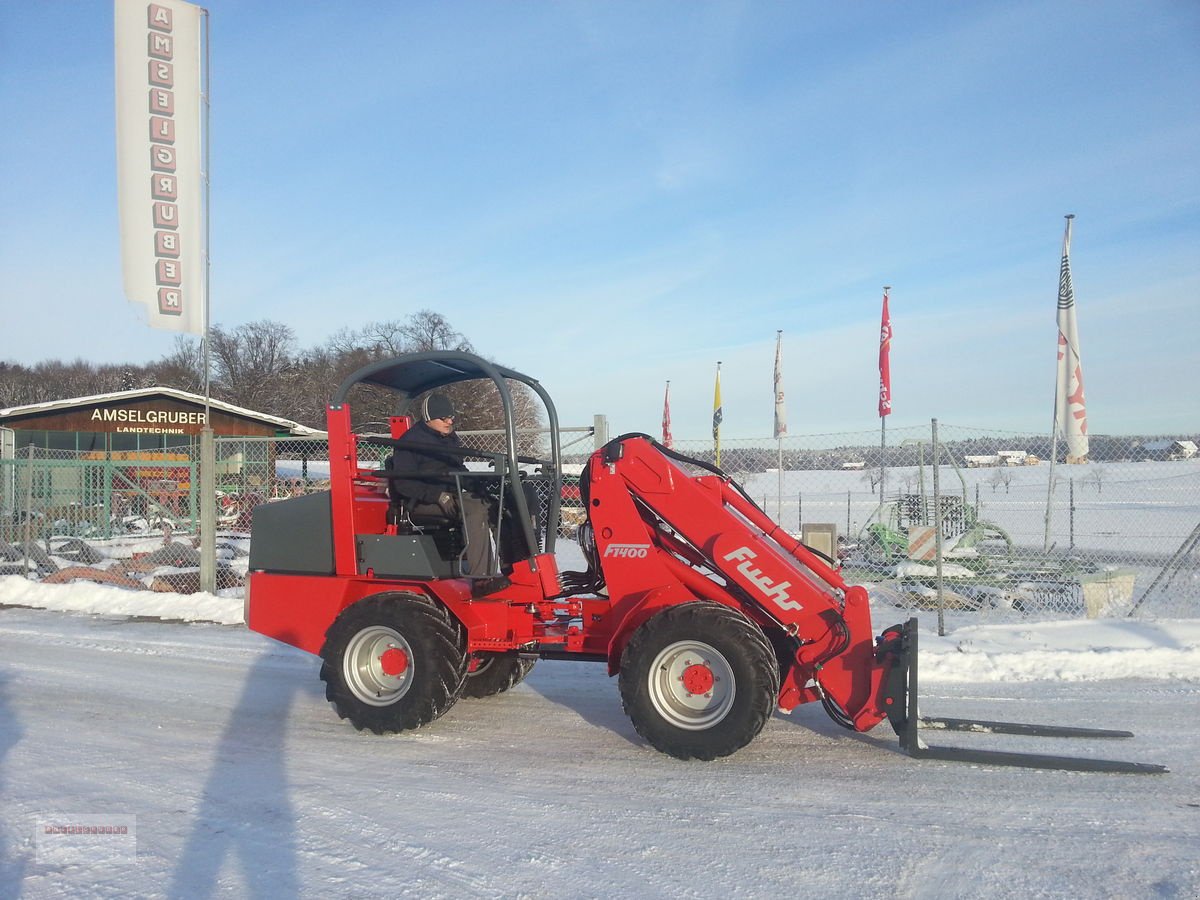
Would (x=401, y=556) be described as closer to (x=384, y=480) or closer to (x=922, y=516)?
(x=384, y=480)

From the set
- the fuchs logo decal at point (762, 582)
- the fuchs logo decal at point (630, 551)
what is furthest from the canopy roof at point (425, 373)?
the fuchs logo decal at point (762, 582)

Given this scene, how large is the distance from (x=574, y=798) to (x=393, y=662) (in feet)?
5.42

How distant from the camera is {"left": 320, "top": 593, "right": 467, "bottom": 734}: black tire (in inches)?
202

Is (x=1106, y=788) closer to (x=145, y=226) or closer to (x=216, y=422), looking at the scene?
(x=145, y=226)

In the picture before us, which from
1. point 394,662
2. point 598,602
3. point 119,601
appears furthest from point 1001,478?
point 119,601

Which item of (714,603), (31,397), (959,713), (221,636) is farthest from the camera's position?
(31,397)

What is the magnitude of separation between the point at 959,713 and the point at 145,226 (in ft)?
33.9

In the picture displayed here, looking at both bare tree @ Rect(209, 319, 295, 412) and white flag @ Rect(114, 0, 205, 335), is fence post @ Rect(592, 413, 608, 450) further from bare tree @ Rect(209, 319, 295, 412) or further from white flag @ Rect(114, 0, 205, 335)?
bare tree @ Rect(209, 319, 295, 412)

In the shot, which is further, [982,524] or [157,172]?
[982,524]

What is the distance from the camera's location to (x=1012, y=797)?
4074mm

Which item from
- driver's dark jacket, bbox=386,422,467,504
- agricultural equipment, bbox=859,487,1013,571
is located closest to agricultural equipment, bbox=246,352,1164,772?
driver's dark jacket, bbox=386,422,467,504

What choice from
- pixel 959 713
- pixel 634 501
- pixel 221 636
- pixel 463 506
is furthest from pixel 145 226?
pixel 959 713

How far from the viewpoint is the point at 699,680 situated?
4656mm
